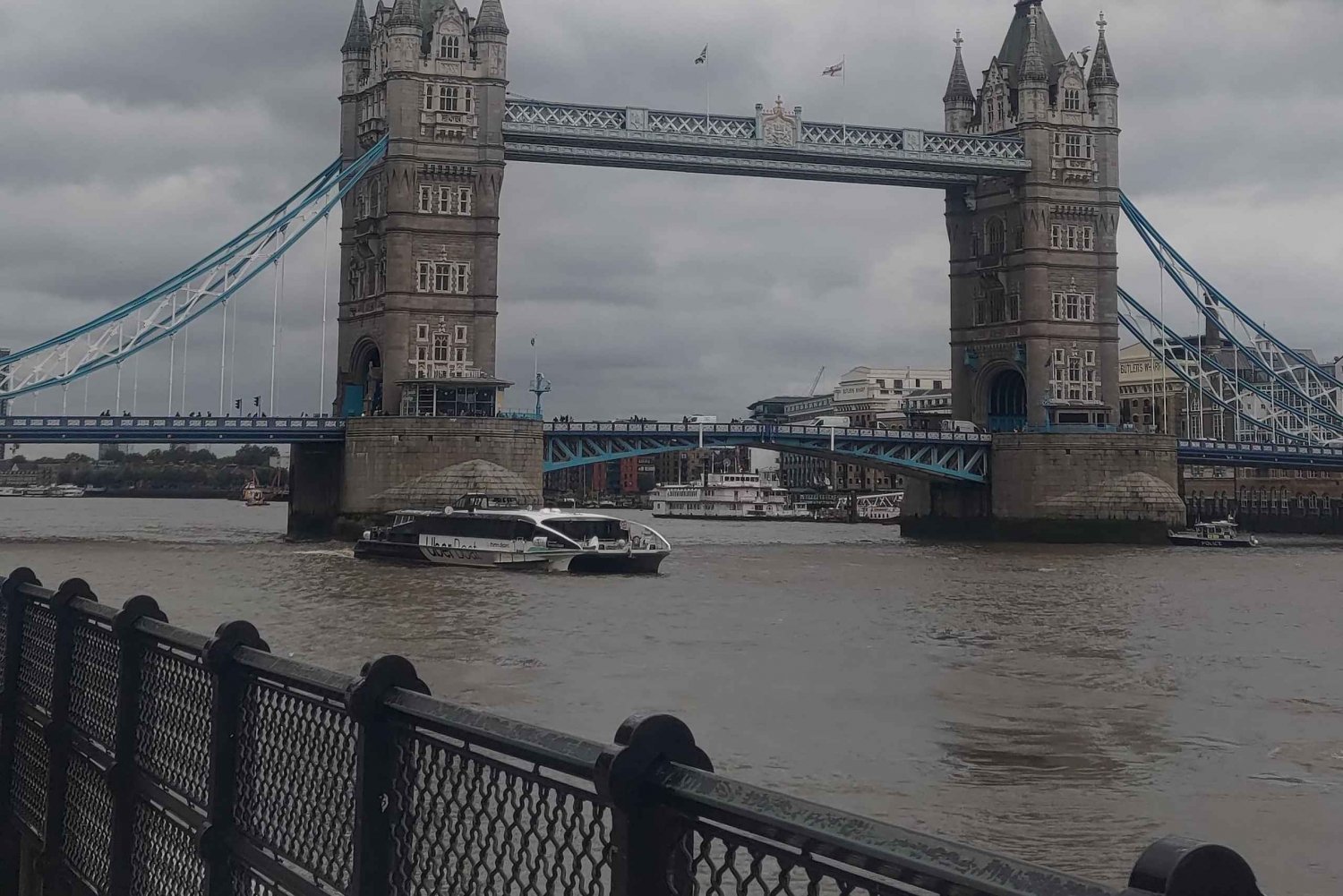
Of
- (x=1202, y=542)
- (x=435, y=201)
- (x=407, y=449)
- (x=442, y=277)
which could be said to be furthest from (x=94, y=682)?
(x=1202, y=542)

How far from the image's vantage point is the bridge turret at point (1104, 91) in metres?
63.6

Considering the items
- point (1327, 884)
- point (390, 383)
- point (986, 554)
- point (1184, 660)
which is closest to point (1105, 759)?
point (1327, 884)

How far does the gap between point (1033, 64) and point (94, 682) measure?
207ft

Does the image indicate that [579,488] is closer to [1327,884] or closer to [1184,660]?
[1184,660]

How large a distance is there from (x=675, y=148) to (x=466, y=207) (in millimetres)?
8654

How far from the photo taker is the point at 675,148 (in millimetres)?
55312

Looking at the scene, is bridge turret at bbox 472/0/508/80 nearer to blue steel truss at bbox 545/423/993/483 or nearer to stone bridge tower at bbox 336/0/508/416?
stone bridge tower at bbox 336/0/508/416

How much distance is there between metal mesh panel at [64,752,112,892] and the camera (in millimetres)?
5453

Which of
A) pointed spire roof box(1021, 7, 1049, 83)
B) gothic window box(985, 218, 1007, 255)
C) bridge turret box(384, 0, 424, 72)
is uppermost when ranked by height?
pointed spire roof box(1021, 7, 1049, 83)

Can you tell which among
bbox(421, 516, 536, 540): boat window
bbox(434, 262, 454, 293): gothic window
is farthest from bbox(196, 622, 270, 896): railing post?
bbox(434, 262, 454, 293): gothic window

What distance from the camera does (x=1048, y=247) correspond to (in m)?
61.9

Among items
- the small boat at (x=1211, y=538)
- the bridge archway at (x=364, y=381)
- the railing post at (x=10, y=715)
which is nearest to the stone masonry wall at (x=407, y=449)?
the bridge archway at (x=364, y=381)

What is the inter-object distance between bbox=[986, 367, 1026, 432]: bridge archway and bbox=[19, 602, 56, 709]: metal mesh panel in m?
61.3

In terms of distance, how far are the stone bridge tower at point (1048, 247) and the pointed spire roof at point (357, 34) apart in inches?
1103
